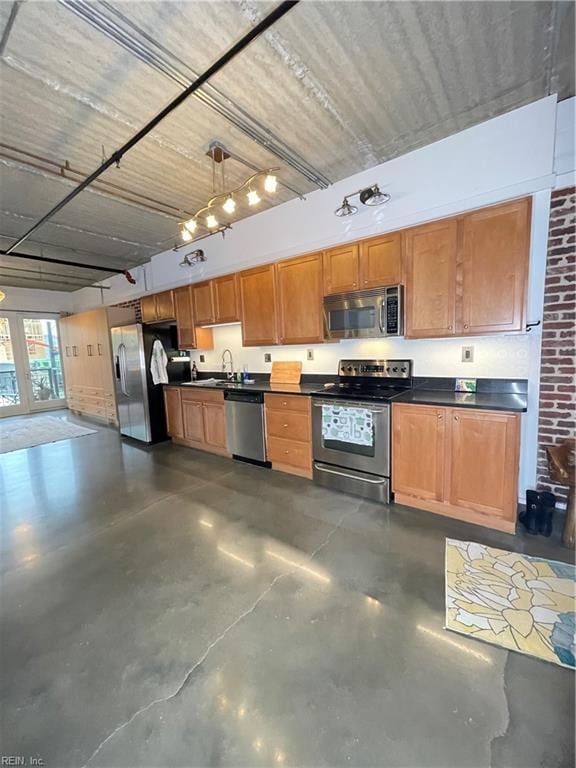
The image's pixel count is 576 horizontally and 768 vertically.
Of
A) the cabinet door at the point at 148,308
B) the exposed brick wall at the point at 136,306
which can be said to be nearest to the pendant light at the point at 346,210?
the cabinet door at the point at 148,308

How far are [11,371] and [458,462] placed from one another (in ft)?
30.2

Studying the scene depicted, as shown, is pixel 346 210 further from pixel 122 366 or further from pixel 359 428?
pixel 122 366

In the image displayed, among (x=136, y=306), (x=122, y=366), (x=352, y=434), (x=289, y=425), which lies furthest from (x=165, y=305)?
(x=352, y=434)

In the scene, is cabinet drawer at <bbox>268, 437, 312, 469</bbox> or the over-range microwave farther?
cabinet drawer at <bbox>268, 437, 312, 469</bbox>

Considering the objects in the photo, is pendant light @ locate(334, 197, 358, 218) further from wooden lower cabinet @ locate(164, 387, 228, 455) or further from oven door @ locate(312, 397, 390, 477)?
wooden lower cabinet @ locate(164, 387, 228, 455)

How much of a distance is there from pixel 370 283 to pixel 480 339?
44.0 inches

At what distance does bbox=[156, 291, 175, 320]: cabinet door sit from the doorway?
4536mm

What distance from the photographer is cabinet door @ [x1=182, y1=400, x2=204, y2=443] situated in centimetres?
459

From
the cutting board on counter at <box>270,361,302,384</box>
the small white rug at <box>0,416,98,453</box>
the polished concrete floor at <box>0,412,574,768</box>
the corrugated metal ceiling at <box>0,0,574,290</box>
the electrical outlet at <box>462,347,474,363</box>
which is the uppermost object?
the corrugated metal ceiling at <box>0,0,574,290</box>

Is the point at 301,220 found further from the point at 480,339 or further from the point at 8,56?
the point at 8,56

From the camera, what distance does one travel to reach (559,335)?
247 centimetres

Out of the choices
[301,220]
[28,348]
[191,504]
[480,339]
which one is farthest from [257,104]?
[28,348]

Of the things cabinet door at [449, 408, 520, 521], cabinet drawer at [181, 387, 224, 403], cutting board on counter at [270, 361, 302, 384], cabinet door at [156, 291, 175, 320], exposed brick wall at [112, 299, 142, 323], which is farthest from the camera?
exposed brick wall at [112, 299, 142, 323]

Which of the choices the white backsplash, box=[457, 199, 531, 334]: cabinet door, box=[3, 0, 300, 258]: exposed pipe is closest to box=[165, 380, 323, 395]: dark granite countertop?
the white backsplash
